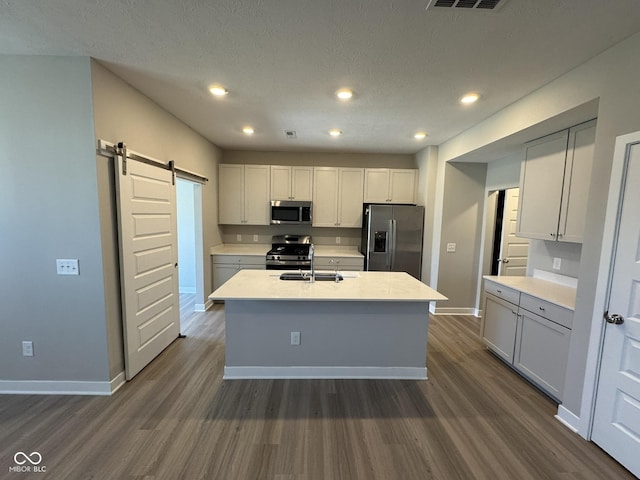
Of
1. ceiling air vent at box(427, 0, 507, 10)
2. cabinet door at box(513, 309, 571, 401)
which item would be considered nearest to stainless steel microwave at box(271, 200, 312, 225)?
cabinet door at box(513, 309, 571, 401)

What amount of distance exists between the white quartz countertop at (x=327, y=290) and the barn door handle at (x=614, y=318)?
94 centimetres

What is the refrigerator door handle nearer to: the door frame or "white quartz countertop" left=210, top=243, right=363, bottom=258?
"white quartz countertop" left=210, top=243, right=363, bottom=258

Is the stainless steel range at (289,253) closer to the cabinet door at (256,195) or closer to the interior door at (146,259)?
the cabinet door at (256,195)

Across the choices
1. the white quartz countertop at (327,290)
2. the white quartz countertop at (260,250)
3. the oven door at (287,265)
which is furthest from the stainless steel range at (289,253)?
the white quartz countertop at (327,290)

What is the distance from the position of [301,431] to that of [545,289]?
253 centimetres

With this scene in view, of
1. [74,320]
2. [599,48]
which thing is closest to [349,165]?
[599,48]

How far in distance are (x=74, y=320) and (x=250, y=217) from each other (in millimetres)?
2906

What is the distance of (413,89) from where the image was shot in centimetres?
236

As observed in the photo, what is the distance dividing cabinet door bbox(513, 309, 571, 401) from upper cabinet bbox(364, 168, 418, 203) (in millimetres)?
2706

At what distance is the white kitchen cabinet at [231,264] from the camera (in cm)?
448

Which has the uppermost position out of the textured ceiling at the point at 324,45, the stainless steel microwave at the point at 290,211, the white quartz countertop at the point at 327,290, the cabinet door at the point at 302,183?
the textured ceiling at the point at 324,45

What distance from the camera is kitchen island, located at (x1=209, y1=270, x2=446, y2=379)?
2.47 metres

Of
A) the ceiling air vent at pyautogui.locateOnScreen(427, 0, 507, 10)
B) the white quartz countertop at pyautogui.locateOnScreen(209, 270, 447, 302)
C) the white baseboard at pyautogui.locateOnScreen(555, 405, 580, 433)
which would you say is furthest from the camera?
the white quartz countertop at pyautogui.locateOnScreen(209, 270, 447, 302)

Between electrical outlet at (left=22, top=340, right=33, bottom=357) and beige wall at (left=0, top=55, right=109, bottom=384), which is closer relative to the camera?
beige wall at (left=0, top=55, right=109, bottom=384)
